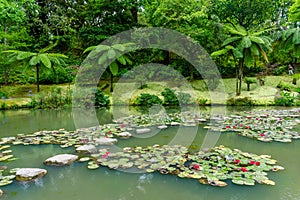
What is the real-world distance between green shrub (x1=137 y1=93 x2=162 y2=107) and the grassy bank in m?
0.28

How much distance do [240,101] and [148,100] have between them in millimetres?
3454

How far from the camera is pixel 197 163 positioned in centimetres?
301

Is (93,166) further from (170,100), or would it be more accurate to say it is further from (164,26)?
(164,26)

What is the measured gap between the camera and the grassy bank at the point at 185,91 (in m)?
9.05

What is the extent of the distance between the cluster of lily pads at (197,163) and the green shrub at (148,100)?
221 inches

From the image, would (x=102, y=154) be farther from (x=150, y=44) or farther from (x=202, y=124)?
(x=150, y=44)

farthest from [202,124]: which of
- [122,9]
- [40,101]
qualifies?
[122,9]

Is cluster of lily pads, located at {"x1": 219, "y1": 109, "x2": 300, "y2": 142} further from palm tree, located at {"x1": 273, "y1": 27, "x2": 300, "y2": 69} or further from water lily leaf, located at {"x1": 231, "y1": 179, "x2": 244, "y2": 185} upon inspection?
palm tree, located at {"x1": 273, "y1": 27, "x2": 300, "y2": 69}

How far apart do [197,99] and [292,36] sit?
5421 millimetres

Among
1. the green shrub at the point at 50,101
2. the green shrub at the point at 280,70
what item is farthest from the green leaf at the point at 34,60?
the green shrub at the point at 280,70

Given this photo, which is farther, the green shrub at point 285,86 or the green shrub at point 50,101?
the green shrub at point 285,86

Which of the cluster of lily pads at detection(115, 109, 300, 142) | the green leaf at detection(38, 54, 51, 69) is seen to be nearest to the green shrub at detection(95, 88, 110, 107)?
the green leaf at detection(38, 54, 51, 69)

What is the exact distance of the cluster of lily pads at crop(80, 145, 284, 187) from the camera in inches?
103

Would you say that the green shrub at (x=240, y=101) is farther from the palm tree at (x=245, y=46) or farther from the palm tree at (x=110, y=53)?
the palm tree at (x=110, y=53)
